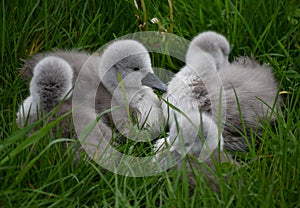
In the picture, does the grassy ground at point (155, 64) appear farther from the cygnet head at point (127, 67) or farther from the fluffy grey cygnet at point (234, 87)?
the cygnet head at point (127, 67)

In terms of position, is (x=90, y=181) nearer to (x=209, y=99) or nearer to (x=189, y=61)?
(x=209, y=99)

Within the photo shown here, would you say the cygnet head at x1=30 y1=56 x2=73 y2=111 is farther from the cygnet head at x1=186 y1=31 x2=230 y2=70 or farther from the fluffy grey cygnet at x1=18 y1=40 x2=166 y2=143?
the cygnet head at x1=186 y1=31 x2=230 y2=70

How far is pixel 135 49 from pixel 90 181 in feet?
3.75

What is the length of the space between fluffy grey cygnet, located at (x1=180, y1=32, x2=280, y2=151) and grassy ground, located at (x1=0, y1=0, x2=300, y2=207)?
11 cm

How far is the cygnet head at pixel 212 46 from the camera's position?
4.16m

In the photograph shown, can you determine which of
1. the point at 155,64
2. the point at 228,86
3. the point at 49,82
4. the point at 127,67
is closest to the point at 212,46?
the point at 228,86

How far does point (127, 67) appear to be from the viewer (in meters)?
3.87

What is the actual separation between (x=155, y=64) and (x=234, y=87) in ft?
2.37

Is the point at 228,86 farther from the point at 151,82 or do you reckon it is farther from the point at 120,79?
the point at 120,79

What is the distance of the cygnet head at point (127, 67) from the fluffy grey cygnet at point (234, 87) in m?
0.33

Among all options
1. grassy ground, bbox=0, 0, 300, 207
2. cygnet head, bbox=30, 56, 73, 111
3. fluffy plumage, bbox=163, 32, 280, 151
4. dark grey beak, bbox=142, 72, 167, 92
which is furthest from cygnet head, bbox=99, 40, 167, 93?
grassy ground, bbox=0, 0, 300, 207

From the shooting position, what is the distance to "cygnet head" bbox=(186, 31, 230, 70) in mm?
4164

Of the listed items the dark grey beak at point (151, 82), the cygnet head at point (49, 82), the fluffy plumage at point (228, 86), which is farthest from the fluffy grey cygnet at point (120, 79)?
the fluffy plumage at point (228, 86)

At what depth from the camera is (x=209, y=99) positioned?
3877 mm
